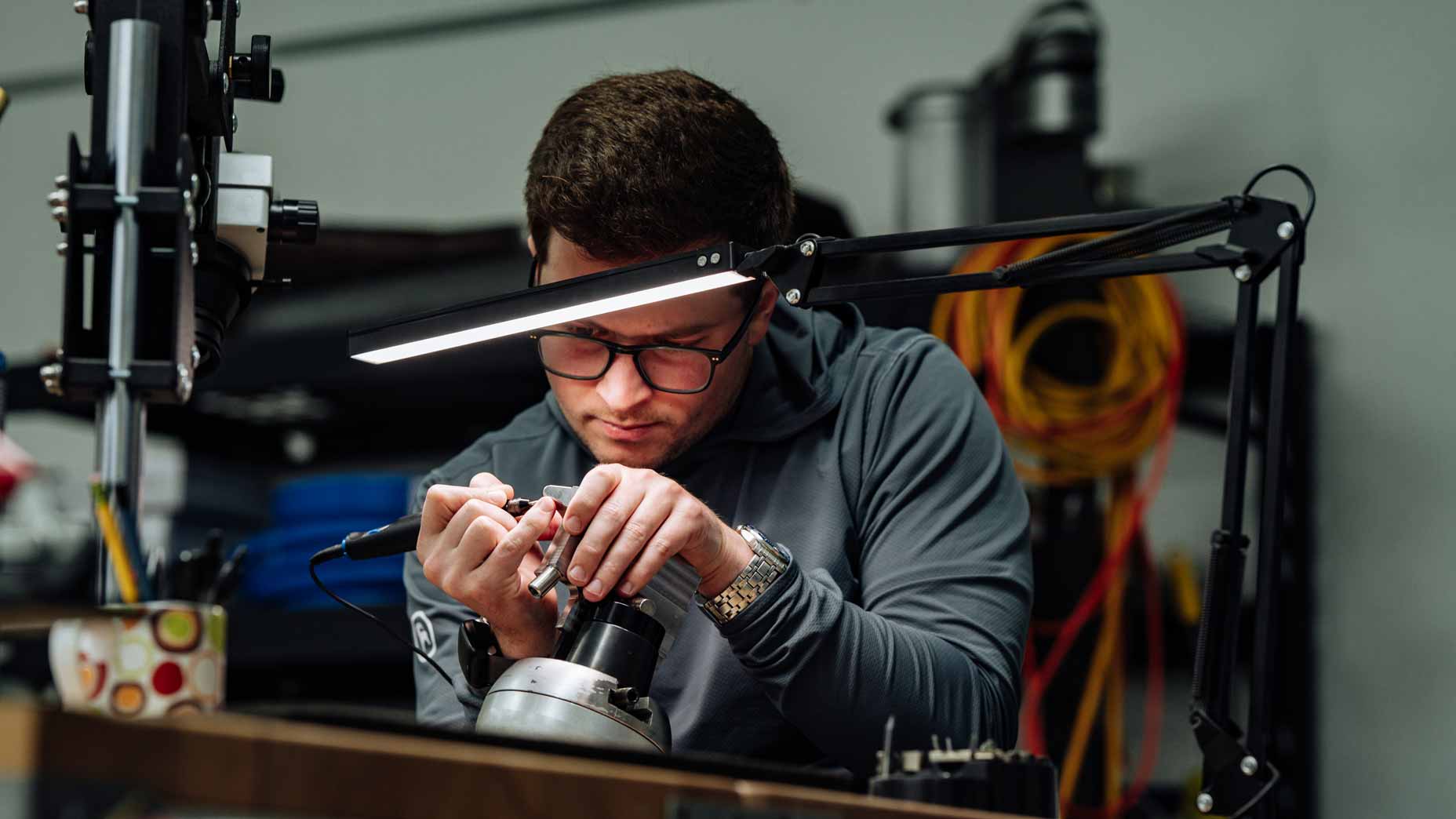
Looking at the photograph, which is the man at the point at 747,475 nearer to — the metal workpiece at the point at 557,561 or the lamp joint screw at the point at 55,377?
the metal workpiece at the point at 557,561

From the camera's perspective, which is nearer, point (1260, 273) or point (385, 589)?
point (1260, 273)

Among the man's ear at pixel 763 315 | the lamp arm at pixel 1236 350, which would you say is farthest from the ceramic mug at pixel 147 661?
the man's ear at pixel 763 315

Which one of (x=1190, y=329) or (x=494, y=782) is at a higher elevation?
(x=1190, y=329)

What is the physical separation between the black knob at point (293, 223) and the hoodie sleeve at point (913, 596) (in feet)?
1.30

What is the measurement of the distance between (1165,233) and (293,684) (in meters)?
2.04

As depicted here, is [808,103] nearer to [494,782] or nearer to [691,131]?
[691,131]

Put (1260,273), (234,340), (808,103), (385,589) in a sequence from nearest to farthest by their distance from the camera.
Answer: (1260,273) → (385,589) → (234,340) → (808,103)

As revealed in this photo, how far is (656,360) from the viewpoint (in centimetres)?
129

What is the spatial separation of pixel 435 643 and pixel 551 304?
1.52 feet

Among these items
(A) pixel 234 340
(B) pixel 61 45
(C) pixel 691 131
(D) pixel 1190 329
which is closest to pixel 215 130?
(C) pixel 691 131

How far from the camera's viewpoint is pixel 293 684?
2604mm

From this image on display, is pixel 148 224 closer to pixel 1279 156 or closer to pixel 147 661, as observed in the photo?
pixel 147 661

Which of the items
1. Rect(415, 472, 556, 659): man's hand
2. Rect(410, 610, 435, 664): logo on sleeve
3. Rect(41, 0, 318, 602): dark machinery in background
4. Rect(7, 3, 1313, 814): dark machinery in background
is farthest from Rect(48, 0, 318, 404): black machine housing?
Rect(7, 3, 1313, 814): dark machinery in background

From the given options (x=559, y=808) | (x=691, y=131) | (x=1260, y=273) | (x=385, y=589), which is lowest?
(x=385, y=589)
